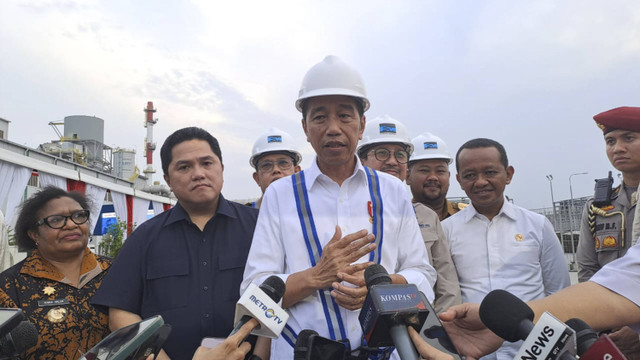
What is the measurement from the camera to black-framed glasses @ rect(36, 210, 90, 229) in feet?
12.4

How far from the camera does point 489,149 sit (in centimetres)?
390

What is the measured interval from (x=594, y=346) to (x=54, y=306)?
11.9ft

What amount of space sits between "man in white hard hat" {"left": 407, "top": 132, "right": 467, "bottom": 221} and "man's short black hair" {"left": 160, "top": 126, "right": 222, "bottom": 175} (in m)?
2.49

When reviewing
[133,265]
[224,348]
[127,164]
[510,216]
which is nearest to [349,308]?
[224,348]

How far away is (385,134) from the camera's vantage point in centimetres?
515

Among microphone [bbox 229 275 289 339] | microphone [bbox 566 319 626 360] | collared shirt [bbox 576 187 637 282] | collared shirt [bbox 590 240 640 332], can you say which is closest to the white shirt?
collared shirt [bbox 590 240 640 332]

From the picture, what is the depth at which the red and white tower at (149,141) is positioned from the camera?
62.3 m

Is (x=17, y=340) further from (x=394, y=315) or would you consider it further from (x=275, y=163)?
(x=275, y=163)

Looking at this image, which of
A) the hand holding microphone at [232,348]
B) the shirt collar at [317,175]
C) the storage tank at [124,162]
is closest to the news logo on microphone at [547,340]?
the hand holding microphone at [232,348]

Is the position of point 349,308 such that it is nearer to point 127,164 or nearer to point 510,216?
point 510,216

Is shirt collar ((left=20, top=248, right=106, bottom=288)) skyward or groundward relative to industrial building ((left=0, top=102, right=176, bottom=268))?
groundward

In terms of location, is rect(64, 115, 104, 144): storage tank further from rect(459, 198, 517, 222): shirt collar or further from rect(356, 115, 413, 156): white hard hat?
rect(459, 198, 517, 222): shirt collar

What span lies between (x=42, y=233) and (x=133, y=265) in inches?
56.1

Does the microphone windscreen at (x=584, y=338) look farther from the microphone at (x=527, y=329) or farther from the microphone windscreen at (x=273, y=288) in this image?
the microphone windscreen at (x=273, y=288)
